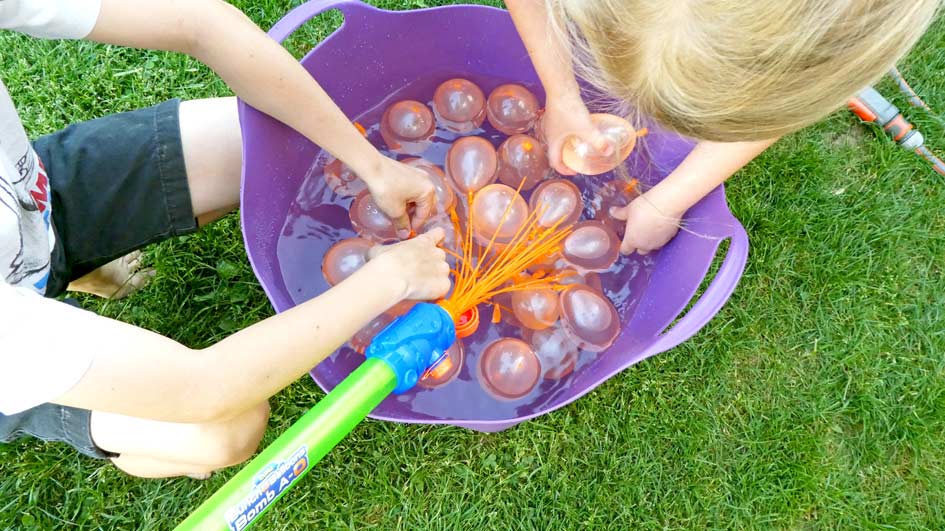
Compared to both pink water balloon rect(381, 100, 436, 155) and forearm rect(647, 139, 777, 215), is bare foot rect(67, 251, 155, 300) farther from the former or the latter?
forearm rect(647, 139, 777, 215)

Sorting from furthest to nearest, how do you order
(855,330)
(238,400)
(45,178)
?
(855,330)
(45,178)
(238,400)

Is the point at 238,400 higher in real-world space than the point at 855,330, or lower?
higher

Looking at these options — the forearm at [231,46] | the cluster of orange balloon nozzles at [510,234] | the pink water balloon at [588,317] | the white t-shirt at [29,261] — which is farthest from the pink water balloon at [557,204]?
the white t-shirt at [29,261]

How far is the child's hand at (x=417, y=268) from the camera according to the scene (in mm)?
734

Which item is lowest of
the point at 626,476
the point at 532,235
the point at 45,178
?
the point at 626,476

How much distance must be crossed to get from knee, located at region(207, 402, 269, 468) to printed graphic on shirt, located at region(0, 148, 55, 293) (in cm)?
24

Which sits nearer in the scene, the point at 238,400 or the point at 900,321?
the point at 238,400

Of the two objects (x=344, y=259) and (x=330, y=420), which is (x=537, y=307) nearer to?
(x=344, y=259)

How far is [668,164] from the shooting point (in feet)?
3.22

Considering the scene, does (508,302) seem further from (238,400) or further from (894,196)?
(894,196)

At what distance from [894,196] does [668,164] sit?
0.46m

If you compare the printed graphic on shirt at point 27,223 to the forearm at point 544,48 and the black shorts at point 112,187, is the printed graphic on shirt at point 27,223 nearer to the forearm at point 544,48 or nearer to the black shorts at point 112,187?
the black shorts at point 112,187

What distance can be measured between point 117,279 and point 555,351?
2.13ft

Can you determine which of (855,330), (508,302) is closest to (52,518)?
(508,302)
